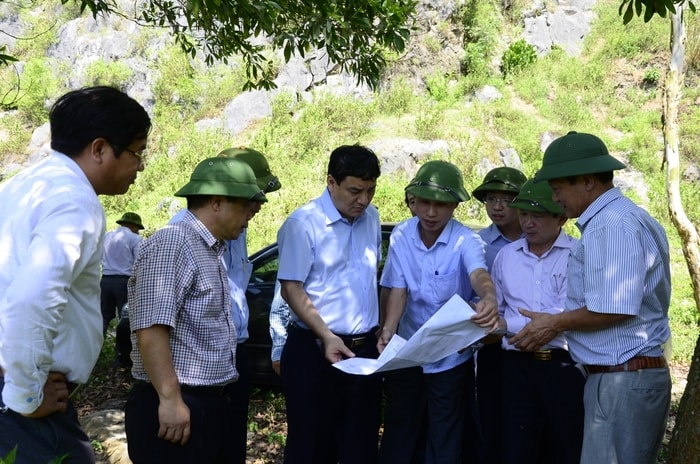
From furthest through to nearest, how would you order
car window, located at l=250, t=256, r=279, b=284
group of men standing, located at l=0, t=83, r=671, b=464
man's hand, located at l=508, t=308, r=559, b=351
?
car window, located at l=250, t=256, r=279, b=284 < man's hand, located at l=508, t=308, r=559, b=351 < group of men standing, located at l=0, t=83, r=671, b=464

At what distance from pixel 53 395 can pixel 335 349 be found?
1.39 meters

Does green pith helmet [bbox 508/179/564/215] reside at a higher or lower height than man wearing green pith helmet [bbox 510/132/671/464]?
higher

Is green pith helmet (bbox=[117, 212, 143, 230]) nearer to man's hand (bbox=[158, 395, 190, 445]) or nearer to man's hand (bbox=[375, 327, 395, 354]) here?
man's hand (bbox=[375, 327, 395, 354])

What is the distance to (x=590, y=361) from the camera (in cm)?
274

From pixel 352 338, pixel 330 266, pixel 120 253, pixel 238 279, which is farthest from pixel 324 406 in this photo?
pixel 120 253

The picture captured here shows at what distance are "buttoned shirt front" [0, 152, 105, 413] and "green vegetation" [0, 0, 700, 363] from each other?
414 inches

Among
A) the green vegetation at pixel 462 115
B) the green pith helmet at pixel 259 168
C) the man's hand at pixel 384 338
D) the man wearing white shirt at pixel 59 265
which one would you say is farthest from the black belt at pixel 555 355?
the green vegetation at pixel 462 115

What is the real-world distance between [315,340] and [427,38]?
1705 cm

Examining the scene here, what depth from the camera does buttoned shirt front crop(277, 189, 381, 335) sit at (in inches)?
130

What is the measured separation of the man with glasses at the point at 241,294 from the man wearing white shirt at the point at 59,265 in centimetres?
92

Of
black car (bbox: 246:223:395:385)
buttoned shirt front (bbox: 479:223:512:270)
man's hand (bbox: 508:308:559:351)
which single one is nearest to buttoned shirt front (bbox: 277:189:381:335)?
man's hand (bbox: 508:308:559:351)

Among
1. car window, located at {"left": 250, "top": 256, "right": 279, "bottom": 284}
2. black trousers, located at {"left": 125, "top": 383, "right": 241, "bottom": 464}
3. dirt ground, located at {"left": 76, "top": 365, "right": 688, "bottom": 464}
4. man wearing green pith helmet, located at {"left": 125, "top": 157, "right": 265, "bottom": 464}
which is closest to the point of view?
man wearing green pith helmet, located at {"left": 125, "top": 157, "right": 265, "bottom": 464}

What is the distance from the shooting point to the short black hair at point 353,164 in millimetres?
3271

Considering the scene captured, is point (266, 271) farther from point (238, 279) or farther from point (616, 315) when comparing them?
point (616, 315)
